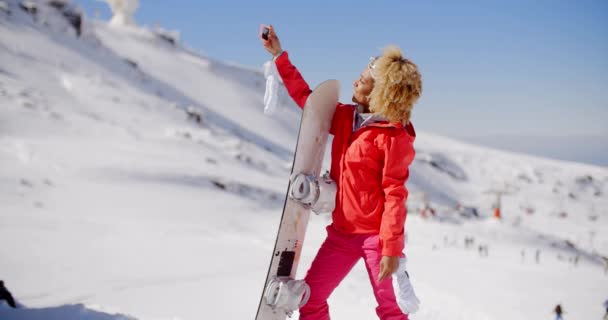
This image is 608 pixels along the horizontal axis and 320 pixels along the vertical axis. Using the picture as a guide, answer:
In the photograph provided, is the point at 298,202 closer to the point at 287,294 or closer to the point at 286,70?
the point at 287,294

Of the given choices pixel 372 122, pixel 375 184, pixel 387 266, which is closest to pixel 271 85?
pixel 372 122

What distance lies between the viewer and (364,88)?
3.15 meters

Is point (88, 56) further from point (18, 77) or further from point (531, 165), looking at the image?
point (531, 165)

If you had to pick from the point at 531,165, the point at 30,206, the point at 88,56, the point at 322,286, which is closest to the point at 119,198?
the point at 30,206

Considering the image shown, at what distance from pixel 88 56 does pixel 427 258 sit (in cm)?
3859

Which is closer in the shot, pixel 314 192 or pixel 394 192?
pixel 394 192

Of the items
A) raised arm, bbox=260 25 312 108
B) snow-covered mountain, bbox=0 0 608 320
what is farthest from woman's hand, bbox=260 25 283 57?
snow-covered mountain, bbox=0 0 608 320

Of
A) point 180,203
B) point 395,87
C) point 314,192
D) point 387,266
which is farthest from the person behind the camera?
point 180,203

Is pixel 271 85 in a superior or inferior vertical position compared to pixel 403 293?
superior

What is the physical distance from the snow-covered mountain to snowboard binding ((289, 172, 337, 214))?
2.24 metres

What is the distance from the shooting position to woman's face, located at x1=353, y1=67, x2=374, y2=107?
123 inches

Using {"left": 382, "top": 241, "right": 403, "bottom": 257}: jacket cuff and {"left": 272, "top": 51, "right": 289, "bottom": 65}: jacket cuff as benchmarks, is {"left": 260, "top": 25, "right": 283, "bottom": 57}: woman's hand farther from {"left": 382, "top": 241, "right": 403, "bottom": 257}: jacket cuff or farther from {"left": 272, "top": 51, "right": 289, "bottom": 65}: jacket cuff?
{"left": 382, "top": 241, "right": 403, "bottom": 257}: jacket cuff

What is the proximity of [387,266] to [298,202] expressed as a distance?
31.9 inches

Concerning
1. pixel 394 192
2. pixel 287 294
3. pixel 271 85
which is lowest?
pixel 287 294
